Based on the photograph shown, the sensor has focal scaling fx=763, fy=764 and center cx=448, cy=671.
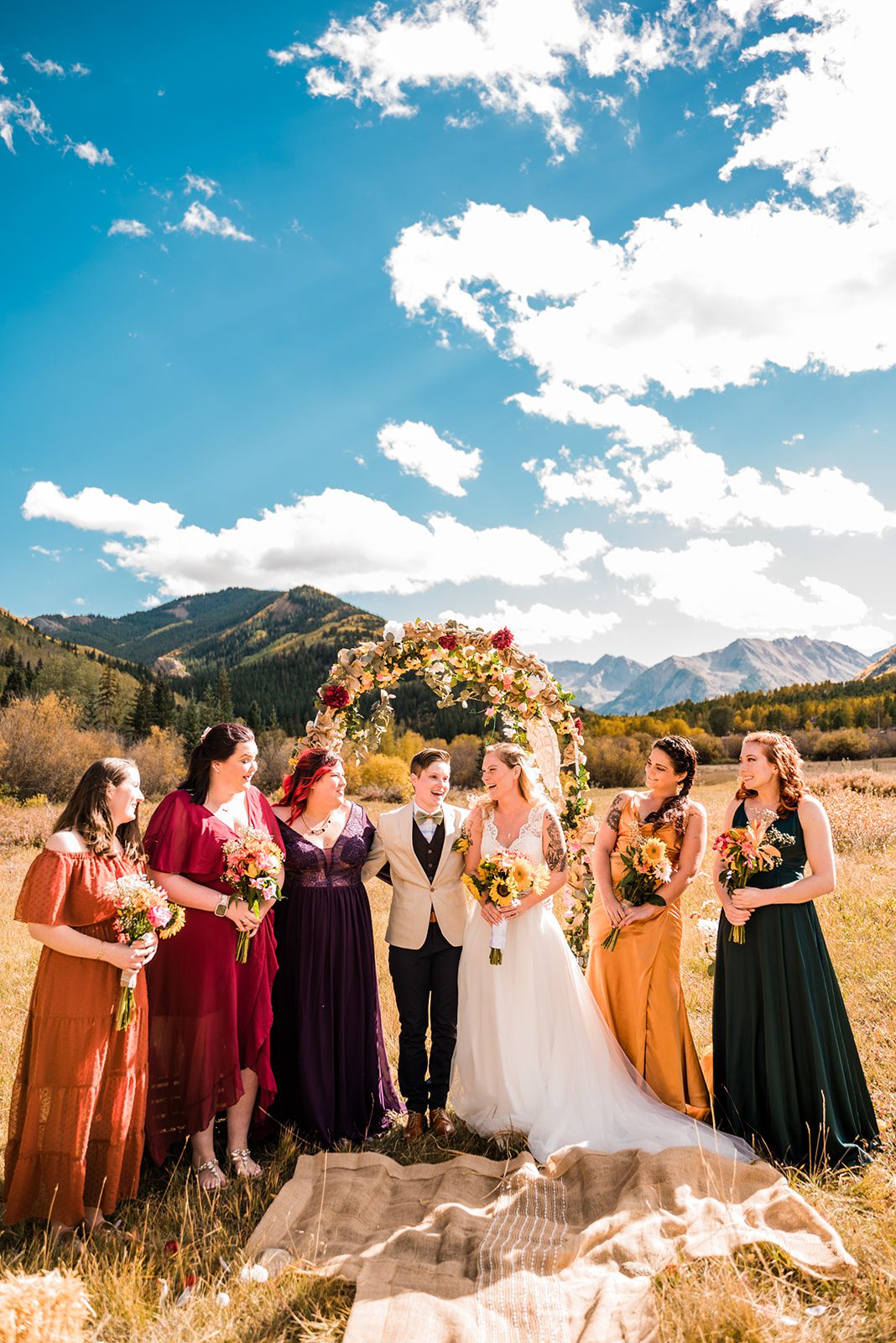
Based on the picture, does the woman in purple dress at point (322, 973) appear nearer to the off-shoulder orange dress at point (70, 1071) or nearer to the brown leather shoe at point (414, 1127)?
the brown leather shoe at point (414, 1127)

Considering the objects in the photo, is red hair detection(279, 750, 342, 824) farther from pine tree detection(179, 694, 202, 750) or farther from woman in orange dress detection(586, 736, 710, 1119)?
pine tree detection(179, 694, 202, 750)

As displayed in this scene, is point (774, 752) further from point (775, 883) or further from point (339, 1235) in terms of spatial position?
point (339, 1235)

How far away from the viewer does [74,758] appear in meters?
42.1

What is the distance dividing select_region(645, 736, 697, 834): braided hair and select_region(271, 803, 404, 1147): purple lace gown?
7.61 feet

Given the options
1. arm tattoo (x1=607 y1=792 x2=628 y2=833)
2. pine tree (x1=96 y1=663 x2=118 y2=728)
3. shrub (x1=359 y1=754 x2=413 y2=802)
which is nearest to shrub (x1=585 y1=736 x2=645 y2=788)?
shrub (x1=359 y1=754 x2=413 y2=802)

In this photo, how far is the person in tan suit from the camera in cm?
581

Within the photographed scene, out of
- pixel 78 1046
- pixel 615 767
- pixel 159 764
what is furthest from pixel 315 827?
pixel 159 764

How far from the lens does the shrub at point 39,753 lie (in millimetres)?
40938

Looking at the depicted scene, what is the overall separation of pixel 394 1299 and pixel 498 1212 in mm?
976

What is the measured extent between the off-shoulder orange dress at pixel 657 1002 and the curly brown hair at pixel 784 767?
2.78ft

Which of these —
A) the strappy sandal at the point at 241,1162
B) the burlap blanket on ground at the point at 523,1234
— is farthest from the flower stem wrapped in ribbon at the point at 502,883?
the strappy sandal at the point at 241,1162

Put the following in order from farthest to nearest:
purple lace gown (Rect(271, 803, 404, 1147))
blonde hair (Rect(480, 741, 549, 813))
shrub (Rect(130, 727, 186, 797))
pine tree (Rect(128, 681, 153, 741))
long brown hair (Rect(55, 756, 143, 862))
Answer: pine tree (Rect(128, 681, 153, 741)), shrub (Rect(130, 727, 186, 797)), blonde hair (Rect(480, 741, 549, 813)), purple lace gown (Rect(271, 803, 404, 1147)), long brown hair (Rect(55, 756, 143, 862))

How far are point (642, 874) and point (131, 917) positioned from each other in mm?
3520

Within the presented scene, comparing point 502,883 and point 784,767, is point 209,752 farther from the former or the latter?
point 784,767
